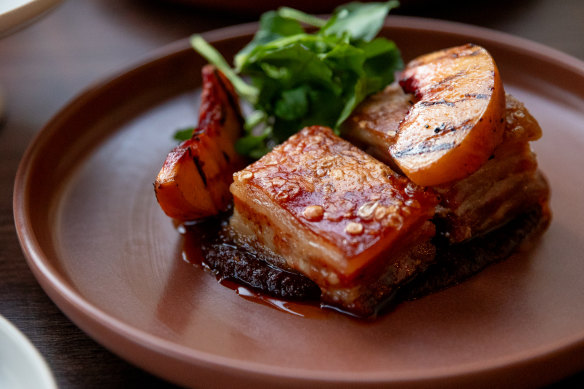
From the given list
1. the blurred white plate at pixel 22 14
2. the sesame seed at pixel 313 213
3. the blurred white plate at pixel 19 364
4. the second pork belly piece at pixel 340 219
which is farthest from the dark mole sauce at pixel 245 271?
the blurred white plate at pixel 22 14

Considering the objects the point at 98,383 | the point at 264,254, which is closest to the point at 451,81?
the point at 264,254

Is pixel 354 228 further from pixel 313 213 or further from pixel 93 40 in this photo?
pixel 93 40

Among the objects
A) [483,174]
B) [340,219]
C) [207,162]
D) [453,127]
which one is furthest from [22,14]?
[483,174]

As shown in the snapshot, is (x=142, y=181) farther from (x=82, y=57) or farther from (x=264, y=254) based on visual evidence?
(x=82, y=57)

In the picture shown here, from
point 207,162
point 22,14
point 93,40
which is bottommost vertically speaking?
point 207,162

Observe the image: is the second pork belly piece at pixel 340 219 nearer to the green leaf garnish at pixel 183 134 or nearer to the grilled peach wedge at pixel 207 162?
the grilled peach wedge at pixel 207 162

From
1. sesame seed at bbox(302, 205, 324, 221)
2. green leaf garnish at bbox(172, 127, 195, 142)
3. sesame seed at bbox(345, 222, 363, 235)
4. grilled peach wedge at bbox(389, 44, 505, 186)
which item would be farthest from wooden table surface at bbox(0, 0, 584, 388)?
grilled peach wedge at bbox(389, 44, 505, 186)
